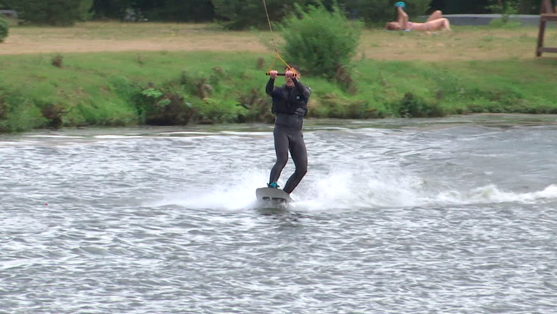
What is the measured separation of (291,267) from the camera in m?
11.9

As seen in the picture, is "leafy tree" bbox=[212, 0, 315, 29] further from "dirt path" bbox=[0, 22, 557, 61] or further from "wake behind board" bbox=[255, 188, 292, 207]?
"wake behind board" bbox=[255, 188, 292, 207]

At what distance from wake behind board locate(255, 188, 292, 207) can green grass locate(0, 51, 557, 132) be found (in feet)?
30.6

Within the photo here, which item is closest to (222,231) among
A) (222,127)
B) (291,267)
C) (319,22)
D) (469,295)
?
(291,267)

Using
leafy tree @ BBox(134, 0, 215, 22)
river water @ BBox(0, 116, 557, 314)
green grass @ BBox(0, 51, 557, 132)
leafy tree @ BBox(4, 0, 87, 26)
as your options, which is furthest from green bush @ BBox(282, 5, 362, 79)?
leafy tree @ BBox(134, 0, 215, 22)

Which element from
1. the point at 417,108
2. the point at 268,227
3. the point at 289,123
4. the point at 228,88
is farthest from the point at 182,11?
the point at 268,227

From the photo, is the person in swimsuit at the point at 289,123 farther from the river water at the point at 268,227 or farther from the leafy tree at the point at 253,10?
the leafy tree at the point at 253,10

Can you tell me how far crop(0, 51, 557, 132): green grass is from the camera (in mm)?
24734

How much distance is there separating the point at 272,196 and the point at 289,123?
42.9 inches

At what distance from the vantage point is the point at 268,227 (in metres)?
14.1

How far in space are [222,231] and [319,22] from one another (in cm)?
1613

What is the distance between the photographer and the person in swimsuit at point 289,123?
15.1 m

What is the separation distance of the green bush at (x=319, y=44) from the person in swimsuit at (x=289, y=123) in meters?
13.8

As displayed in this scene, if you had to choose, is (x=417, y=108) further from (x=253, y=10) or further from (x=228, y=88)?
(x=253, y=10)

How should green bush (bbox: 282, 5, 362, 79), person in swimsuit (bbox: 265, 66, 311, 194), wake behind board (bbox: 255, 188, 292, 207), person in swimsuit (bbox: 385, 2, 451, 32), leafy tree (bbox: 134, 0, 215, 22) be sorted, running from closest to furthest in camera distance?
person in swimsuit (bbox: 265, 66, 311, 194) < wake behind board (bbox: 255, 188, 292, 207) < green bush (bbox: 282, 5, 362, 79) < person in swimsuit (bbox: 385, 2, 451, 32) < leafy tree (bbox: 134, 0, 215, 22)
